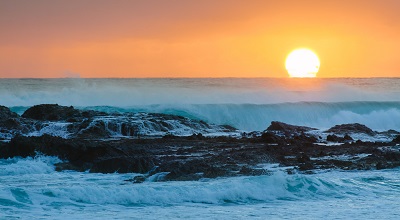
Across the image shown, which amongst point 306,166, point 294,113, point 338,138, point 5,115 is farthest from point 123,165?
point 294,113

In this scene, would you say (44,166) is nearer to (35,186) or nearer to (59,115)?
(35,186)

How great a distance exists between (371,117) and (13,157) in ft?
117

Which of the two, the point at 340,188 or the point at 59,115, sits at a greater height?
the point at 59,115

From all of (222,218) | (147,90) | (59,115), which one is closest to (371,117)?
(59,115)

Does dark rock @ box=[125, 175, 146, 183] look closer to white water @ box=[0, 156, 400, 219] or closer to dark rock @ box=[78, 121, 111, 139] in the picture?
white water @ box=[0, 156, 400, 219]

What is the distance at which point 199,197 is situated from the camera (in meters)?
17.2

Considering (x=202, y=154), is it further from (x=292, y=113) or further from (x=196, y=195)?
(x=292, y=113)

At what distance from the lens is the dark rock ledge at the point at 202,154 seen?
20125 millimetres

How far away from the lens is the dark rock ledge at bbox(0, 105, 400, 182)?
20125 mm

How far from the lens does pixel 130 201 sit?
16797 millimetres

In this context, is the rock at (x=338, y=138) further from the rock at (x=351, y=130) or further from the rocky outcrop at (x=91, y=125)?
the rocky outcrop at (x=91, y=125)

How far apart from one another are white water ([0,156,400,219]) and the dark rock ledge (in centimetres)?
81

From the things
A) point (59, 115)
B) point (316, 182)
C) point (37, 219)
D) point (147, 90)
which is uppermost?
point (147, 90)

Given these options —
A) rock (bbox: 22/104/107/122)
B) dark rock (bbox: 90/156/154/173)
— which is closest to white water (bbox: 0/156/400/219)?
dark rock (bbox: 90/156/154/173)
